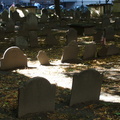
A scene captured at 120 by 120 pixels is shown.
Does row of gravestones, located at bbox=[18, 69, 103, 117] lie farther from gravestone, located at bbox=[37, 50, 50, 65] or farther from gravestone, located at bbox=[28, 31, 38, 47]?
gravestone, located at bbox=[28, 31, 38, 47]

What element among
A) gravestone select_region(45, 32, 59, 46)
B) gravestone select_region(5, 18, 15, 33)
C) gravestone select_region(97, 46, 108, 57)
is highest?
gravestone select_region(5, 18, 15, 33)

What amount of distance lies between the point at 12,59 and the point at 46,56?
1.35 metres

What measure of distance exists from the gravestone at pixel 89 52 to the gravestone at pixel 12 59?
264 centimetres

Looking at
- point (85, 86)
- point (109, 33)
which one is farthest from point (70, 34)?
point (85, 86)

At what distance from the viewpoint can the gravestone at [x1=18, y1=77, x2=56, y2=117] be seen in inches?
218

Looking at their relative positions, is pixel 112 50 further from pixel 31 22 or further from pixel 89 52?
pixel 31 22

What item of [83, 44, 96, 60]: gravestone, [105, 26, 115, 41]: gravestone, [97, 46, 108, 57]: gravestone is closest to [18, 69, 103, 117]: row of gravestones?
[83, 44, 96, 60]: gravestone

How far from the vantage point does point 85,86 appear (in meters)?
6.44

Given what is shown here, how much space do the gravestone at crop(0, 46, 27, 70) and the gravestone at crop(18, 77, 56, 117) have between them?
3978 millimetres

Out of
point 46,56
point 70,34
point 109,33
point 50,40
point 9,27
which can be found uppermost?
point 9,27

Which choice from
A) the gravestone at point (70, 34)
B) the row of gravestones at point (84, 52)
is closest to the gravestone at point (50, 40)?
the gravestone at point (70, 34)

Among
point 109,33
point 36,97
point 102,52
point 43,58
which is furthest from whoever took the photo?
point 109,33

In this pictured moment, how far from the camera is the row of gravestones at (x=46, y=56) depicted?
963cm

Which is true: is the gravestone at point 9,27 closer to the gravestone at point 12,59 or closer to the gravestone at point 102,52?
the gravestone at point 102,52
